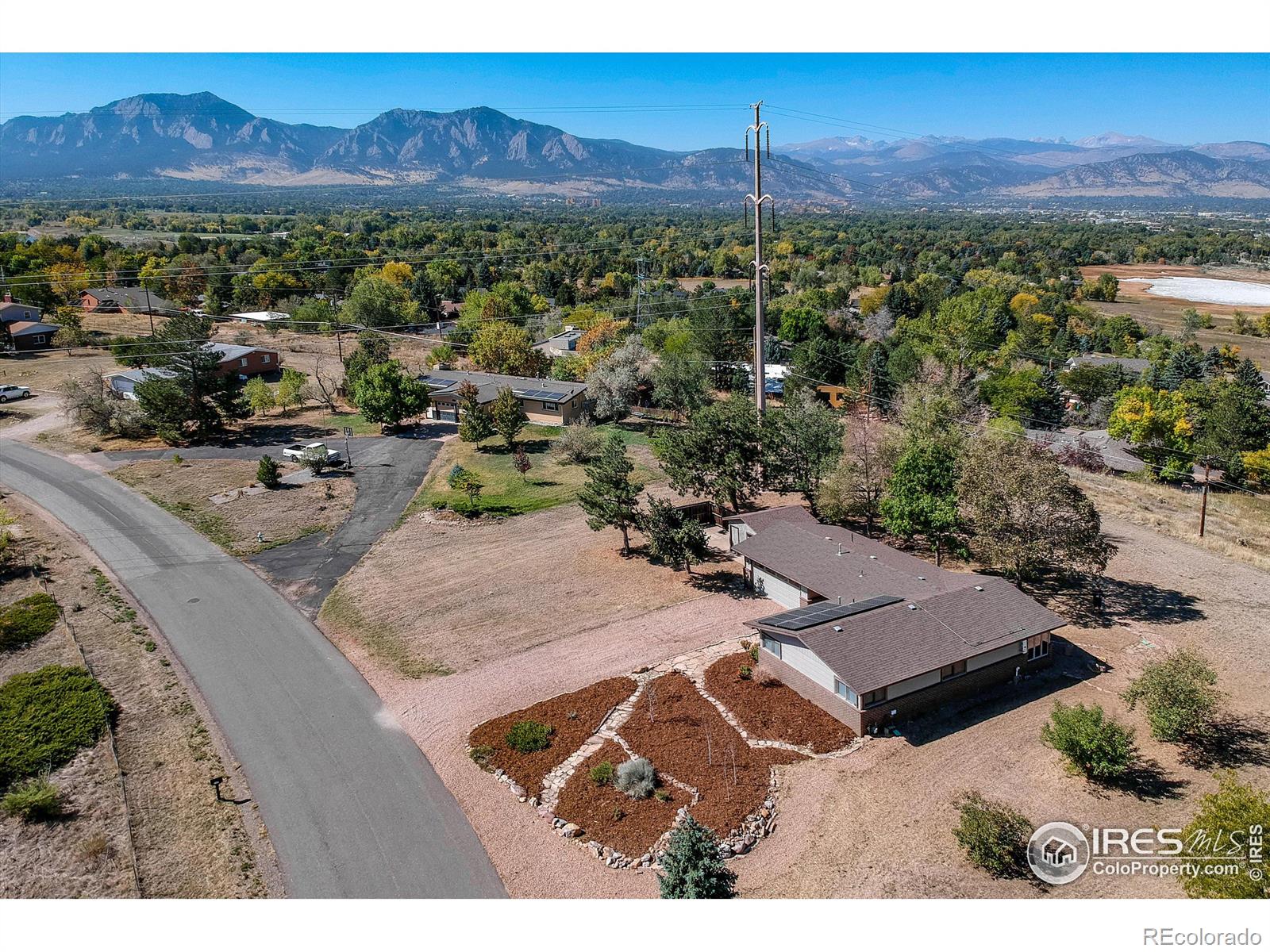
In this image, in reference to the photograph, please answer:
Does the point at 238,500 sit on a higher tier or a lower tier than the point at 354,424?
lower

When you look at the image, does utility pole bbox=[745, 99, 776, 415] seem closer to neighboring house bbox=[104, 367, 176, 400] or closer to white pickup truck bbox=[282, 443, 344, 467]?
white pickup truck bbox=[282, 443, 344, 467]

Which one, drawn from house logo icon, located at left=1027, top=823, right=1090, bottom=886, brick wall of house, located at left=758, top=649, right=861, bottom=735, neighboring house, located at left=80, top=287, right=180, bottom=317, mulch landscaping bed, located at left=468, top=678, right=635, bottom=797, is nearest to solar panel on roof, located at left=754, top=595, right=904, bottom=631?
brick wall of house, located at left=758, top=649, right=861, bottom=735

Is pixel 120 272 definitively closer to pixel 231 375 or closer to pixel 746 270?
pixel 231 375

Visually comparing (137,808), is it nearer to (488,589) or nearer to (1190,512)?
(488,589)

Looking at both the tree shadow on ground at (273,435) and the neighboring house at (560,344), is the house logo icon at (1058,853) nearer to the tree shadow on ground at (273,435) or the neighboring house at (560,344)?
the tree shadow on ground at (273,435)

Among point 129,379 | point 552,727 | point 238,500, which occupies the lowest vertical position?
point 552,727

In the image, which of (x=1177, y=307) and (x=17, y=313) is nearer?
(x=17, y=313)

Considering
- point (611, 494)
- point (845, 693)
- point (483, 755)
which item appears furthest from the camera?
point (611, 494)

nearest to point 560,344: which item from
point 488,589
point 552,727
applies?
point 488,589
